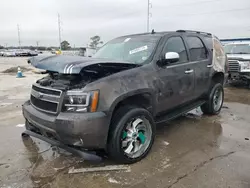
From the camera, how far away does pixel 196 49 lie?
508 cm

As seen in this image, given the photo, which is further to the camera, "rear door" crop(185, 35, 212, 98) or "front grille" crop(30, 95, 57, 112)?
"rear door" crop(185, 35, 212, 98)

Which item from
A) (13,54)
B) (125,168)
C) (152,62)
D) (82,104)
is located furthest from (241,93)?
(13,54)

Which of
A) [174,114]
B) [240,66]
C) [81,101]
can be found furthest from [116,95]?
[240,66]

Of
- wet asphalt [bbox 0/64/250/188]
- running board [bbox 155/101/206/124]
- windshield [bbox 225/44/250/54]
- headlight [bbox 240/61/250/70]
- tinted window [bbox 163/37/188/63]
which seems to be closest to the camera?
wet asphalt [bbox 0/64/250/188]

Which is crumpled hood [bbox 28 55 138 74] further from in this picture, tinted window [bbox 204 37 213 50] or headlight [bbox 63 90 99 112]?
tinted window [bbox 204 37 213 50]

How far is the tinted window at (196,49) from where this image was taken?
4.89 meters

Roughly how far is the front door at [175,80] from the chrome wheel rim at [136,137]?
20.2 inches

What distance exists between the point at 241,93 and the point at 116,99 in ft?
24.8

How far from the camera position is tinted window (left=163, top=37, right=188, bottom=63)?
429 centimetres

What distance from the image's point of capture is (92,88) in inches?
117

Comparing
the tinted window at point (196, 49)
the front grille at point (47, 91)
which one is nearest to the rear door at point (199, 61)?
the tinted window at point (196, 49)

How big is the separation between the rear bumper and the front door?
1.29m

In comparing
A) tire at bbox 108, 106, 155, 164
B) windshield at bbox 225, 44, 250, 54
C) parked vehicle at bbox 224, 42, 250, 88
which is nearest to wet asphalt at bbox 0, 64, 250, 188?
tire at bbox 108, 106, 155, 164

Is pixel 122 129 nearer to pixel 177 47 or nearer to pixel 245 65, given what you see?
pixel 177 47
